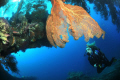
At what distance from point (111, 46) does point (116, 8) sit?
2702 cm

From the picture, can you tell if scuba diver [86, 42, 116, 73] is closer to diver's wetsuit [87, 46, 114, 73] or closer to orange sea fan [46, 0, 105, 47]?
diver's wetsuit [87, 46, 114, 73]

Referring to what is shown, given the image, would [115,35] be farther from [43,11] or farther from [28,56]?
[28,56]

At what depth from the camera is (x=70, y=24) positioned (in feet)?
11.4

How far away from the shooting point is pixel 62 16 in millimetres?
3643

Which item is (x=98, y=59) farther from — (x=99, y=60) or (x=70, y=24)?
(x=70, y=24)

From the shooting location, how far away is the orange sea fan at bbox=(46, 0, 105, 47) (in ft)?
11.5

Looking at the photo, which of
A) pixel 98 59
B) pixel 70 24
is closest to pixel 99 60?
pixel 98 59

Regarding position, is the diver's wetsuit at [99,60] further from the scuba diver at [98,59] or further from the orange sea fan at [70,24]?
the orange sea fan at [70,24]

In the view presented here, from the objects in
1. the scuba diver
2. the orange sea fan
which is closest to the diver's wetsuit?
the scuba diver

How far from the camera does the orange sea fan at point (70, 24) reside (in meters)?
3.49

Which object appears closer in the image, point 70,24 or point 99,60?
point 70,24

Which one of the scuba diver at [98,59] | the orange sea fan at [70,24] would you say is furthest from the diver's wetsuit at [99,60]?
the orange sea fan at [70,24]

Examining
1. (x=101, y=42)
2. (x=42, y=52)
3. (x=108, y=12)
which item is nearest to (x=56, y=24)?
(x=108, y=12)

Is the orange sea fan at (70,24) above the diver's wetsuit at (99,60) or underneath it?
above
